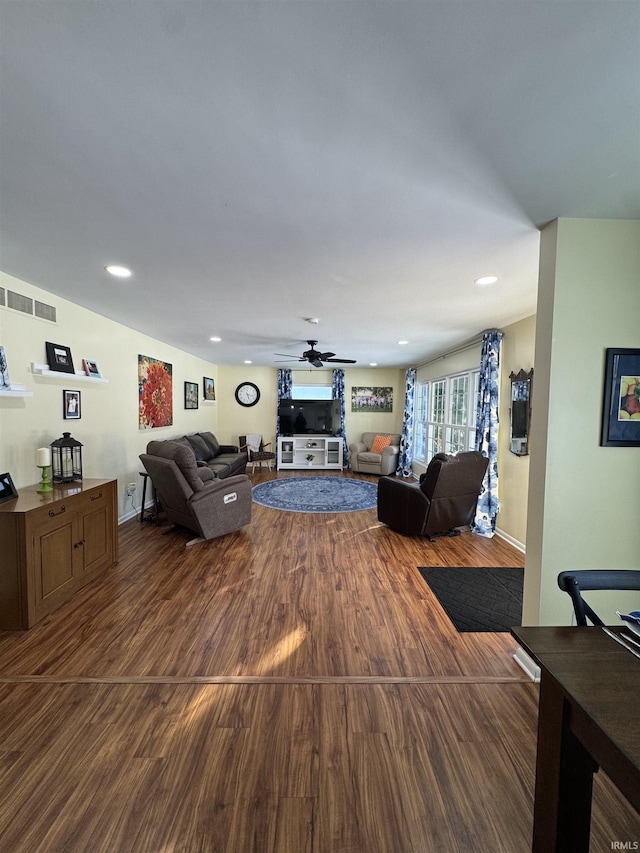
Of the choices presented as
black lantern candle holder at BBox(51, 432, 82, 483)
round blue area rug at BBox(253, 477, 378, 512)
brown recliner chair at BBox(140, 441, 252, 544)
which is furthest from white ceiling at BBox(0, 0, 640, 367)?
round blue area rug at BBox(253, 477, 378, 512)

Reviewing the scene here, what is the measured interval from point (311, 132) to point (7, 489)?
120 inches

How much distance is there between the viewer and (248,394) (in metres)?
8.29

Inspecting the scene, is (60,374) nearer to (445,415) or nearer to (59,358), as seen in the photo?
(59,358)

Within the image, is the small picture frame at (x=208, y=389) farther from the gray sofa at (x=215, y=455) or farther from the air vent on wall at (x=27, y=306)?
the air vent on wall at (x=27, y=306)

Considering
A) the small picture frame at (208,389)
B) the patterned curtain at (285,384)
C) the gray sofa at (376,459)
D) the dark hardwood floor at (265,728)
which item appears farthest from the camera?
the patterned curtain at (285,384)

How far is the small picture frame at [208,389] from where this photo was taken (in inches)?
285

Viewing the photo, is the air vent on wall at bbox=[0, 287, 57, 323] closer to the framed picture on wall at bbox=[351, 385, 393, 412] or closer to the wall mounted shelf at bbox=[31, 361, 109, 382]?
the wall mounted shelf at bbox=[31, 361, 109, 382]

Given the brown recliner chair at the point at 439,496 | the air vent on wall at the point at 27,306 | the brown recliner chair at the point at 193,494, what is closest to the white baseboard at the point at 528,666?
the brown recliner chair at the point at 439,496

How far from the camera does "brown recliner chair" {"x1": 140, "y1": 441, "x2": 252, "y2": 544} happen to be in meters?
3.57

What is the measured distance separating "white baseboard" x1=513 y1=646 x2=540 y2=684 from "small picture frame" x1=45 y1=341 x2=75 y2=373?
4199mm

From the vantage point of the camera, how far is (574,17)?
34.7 inches

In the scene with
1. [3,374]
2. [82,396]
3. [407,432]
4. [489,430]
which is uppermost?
[3,374]

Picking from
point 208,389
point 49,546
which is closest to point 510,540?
point 49,546

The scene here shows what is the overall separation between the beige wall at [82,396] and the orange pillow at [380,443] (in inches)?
176
